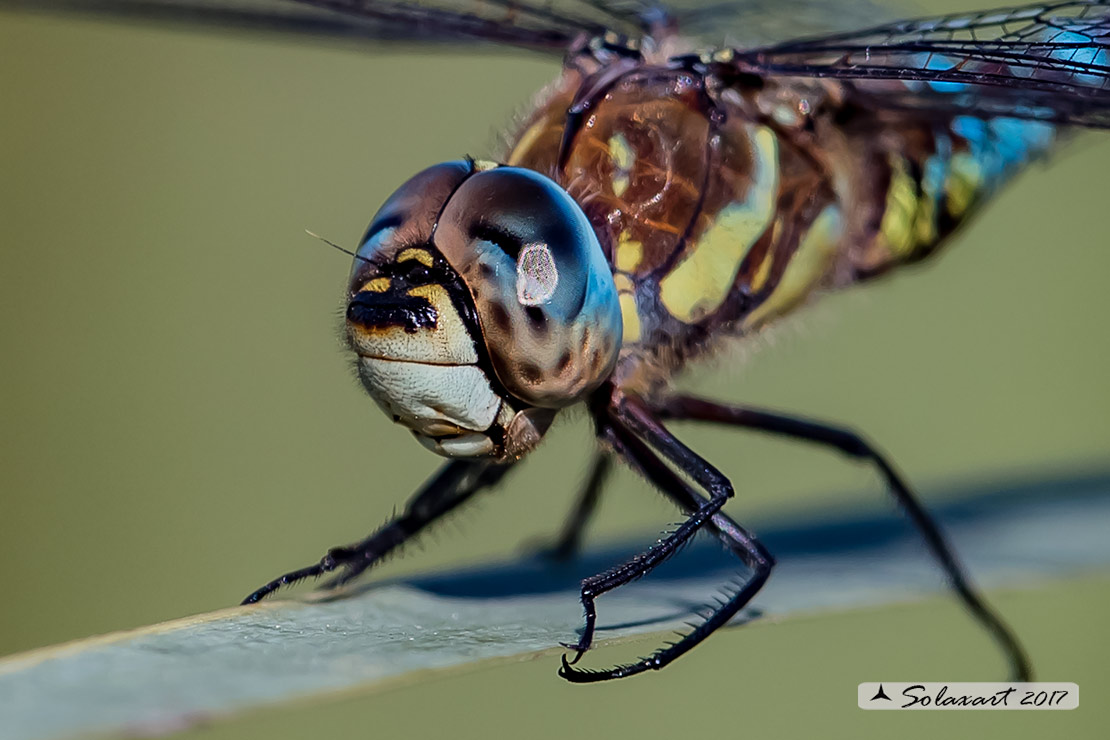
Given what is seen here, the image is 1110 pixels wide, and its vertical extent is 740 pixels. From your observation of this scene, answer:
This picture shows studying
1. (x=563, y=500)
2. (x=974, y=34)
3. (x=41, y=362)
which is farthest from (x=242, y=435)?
(x=974, y=34)

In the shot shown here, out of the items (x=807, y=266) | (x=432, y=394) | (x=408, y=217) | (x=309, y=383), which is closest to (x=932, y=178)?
(x=807, y=266)

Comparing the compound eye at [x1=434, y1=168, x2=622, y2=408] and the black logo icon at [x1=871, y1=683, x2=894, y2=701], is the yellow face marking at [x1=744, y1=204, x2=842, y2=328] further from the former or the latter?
the black logo icon at [x1=871, y1=683, x2=894, y2=701]

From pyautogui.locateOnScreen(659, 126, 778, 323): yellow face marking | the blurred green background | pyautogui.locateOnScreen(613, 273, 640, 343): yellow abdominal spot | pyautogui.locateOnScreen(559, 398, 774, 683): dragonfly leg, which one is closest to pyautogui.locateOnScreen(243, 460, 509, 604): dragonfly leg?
pyautogui.locateOnScreen(559, 398, 774, 683): dragonfly leg

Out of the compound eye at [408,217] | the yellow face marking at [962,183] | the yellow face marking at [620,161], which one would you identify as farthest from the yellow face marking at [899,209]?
the compound eye at [408,217]

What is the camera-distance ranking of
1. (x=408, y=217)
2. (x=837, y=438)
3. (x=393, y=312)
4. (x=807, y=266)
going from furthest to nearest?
(x=807, y=266) → (x=837, y=438) → (x=408, y=217) → (x=393, y=312)

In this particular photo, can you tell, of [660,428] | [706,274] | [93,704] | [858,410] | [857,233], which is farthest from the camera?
[858,410]

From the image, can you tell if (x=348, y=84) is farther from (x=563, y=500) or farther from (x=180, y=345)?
(x=563, y=500)

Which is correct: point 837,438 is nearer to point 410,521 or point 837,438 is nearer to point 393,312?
point 410,521
